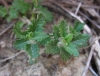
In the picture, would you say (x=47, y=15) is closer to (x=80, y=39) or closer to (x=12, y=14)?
(x=12, y=14)

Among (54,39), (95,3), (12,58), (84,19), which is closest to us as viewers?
(54,39)

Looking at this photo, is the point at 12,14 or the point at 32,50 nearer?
the point at 32,50

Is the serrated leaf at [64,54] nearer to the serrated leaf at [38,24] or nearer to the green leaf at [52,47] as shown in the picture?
the green leaf at [52,47]

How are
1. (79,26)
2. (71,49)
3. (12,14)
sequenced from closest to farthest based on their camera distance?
(71,49) → (79,26) → (12,14)

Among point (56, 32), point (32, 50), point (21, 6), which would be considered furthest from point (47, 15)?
point (32, 50)

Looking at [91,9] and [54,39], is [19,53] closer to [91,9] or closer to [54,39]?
[54,39]

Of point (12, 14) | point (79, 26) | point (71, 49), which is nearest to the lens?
point (71, 49)

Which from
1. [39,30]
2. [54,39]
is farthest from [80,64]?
[39,30]
